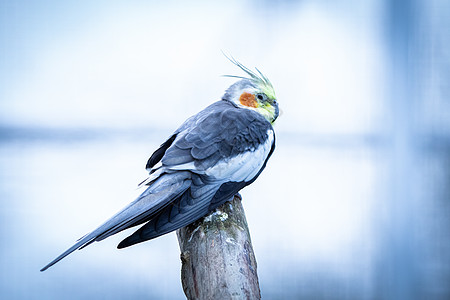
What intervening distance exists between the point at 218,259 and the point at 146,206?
193mm

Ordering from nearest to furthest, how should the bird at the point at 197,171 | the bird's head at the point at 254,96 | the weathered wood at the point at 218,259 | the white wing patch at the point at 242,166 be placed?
the weathered wood at the point at 218,259
the bird at the point at 197,171
the white wing patch at the point at 242,166
the bird's head at the point at 254,96

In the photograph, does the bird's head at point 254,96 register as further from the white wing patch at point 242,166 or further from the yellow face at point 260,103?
the white wing patch at point 242,166

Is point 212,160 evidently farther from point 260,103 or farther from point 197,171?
point 260,103

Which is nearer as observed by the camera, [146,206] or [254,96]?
[146,206]

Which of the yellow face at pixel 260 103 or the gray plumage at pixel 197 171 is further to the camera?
the yellow face at pixel 260 103

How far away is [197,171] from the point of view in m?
1.05

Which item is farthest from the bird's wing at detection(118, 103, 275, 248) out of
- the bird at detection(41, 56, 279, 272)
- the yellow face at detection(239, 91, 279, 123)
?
the yellow face at detection(239, 91, 279, 123)

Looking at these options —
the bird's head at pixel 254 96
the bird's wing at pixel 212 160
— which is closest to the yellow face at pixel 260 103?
the bird's head at pixel 254 96

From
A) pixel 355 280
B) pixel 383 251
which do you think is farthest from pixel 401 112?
pixel 355 280

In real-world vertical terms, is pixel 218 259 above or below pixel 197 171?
below

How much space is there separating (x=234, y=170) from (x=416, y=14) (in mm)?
1220

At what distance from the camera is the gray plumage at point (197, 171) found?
3.12 ft

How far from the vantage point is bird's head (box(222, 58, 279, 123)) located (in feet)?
4.45

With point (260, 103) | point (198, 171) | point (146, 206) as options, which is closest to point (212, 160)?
point (198, 171)
